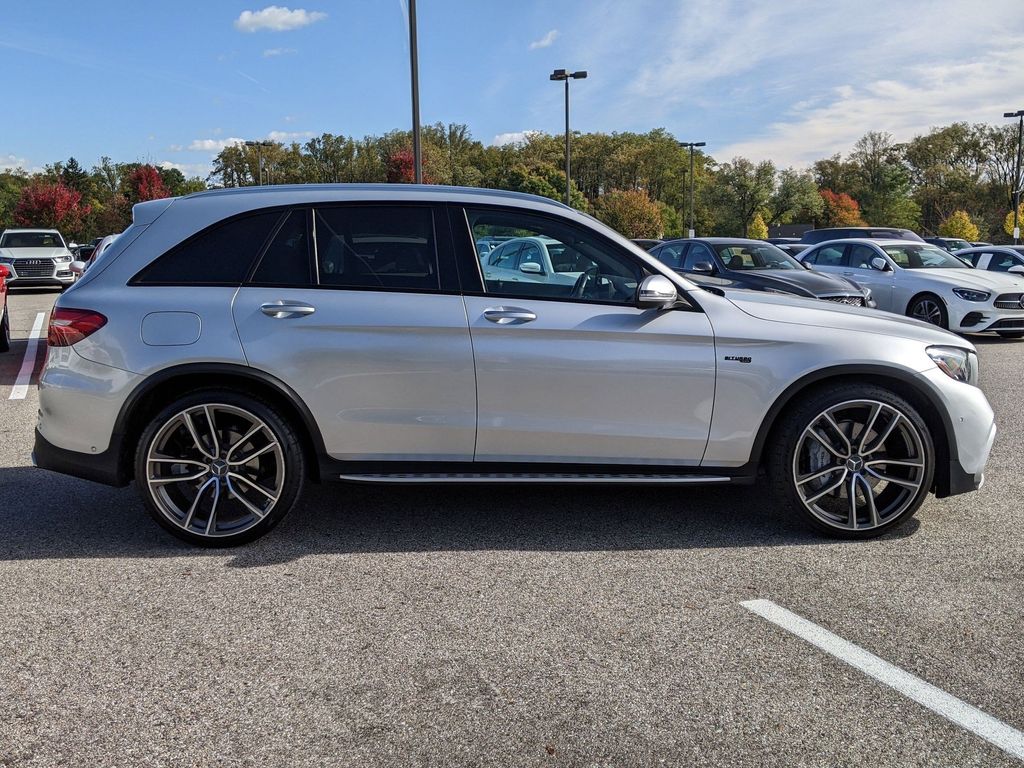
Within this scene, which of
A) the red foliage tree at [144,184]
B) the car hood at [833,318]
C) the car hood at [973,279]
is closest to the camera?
the car hood at [833,318]

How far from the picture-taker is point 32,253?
22.5m

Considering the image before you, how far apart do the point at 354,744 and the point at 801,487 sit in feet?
8.75

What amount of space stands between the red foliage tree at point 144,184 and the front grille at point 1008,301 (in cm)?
6646

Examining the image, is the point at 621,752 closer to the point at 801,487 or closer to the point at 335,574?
the point at 335,574

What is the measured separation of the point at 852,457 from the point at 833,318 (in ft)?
2.30

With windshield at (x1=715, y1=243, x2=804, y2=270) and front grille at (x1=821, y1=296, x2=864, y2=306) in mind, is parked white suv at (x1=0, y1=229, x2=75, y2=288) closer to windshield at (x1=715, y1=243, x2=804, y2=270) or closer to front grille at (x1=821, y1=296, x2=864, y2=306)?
windshield at (x1=715, y1=243, x2=804, y2=270)

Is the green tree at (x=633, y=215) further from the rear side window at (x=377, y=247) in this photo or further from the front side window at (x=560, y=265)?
the rear side window at (x=377, y=247)

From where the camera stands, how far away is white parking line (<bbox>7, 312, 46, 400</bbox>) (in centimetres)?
859

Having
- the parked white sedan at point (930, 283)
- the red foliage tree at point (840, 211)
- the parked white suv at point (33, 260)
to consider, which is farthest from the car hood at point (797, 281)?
the red foliage tree at point (840, 211)

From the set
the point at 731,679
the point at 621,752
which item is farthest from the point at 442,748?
the point at 731,679

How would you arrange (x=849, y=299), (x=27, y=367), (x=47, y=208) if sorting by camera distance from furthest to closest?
(x=47, y=208) → (x=849, y=299) → (x=27, y=367)

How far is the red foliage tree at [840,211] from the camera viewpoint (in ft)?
250

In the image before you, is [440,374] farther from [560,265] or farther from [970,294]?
[970,294]

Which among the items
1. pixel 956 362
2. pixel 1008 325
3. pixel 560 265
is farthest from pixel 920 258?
pixel 560 265
